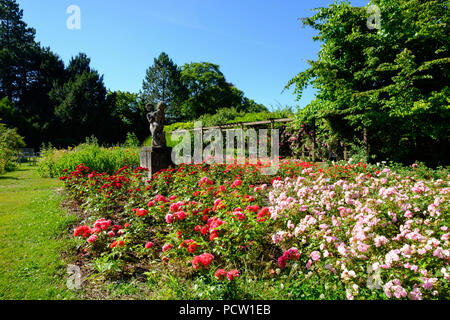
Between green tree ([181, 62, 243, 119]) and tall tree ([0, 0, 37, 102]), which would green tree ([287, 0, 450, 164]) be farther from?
tall tree ([0, 0, 37, 102])

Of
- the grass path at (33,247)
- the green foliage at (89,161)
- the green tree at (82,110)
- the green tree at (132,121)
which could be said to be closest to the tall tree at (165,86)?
the green tree at (132,121)

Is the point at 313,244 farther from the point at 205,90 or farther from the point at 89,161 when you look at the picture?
the point at 205,90

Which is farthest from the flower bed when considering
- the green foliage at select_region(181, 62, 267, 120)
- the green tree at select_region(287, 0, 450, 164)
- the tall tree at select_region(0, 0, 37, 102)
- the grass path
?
the tall tree at select_region(0, 0, 37, 102)

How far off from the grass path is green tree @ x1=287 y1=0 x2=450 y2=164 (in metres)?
7.61

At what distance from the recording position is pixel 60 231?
11.8 feet

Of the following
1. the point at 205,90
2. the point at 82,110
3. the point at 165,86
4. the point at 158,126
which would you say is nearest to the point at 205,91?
the point at 205,90

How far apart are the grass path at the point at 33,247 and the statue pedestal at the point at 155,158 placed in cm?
211

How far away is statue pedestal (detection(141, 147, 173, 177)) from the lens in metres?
6.52

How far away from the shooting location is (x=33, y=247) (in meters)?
3.10

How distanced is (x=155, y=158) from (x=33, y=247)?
367cm

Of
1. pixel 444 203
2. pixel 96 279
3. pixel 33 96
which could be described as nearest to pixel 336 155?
pixel 444 203

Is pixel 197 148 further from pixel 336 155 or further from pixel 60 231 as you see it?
pixel 60 231

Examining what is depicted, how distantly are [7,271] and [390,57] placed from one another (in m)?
9.81
